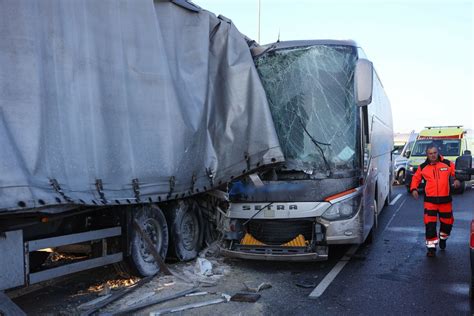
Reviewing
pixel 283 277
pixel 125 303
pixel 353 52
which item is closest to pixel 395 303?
pixel 283 277

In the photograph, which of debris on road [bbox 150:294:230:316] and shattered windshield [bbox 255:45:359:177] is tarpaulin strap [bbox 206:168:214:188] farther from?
debris on road [bbox 150:294:230:316]

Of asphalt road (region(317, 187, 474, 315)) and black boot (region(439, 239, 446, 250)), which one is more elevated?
black boot (region(439, 239, 446, 250))

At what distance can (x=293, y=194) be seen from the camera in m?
6.85

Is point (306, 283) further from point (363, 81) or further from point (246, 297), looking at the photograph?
point (363, 81)

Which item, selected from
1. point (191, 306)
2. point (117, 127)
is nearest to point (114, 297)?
point (191, 306)

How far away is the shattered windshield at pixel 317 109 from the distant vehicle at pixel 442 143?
1139cm

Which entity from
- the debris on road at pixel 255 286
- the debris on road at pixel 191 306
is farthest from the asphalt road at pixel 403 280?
the debris on road at pixel 191 306

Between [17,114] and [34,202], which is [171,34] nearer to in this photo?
[17,114]

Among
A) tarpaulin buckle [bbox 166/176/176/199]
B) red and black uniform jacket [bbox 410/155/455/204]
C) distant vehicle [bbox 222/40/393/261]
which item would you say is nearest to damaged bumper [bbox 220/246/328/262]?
distant vehicle [bbox 222/40/393/261]

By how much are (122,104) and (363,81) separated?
3267 millimetres

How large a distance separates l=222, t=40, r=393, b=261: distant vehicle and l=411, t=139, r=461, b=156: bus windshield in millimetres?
12032

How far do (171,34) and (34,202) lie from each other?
2812 millimetres

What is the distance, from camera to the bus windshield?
1820 cm

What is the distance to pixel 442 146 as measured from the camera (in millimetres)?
18531
